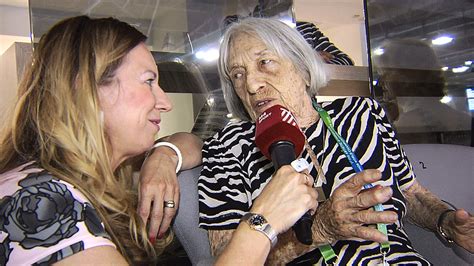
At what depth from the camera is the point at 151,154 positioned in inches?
51.6

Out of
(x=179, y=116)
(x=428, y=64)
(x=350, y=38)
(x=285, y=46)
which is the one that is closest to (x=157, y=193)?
(x=285, y=46)

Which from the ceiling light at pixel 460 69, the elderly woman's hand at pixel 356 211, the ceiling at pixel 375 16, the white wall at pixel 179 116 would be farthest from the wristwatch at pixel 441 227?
the ceiling light at pixel 460 69

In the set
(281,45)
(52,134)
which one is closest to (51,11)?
(281,45)

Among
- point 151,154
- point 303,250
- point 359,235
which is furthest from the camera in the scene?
point 151,154

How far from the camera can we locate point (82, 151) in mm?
889

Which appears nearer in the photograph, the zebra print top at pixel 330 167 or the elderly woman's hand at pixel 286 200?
the elderly woman's hand at pixel 286 200

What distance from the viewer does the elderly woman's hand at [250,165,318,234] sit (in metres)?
0.90

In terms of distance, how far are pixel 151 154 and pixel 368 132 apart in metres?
0.60

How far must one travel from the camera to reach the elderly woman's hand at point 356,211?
3.10 feet

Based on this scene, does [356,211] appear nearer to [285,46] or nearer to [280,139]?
[280,139]

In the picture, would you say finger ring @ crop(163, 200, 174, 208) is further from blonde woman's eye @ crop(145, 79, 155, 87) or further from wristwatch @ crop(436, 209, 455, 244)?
wristwatch @ crop(436, 209, 455, 244)

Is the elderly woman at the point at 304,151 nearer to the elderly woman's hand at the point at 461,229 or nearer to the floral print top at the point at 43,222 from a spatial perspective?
the elderly woman's hand at the point at 461,229

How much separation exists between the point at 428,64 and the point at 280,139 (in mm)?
1757

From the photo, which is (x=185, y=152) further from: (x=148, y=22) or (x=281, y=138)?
(x=148, y=22)
